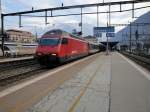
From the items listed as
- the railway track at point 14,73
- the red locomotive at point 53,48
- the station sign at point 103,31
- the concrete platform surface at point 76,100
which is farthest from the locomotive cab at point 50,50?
the station sign at point 103,31

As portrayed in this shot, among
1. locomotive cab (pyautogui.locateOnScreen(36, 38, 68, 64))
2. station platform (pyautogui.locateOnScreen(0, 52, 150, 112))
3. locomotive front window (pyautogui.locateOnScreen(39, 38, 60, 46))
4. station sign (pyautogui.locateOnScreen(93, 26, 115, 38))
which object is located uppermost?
station sign (pyautogui.locateOnScreen(93, 26, 115, 38))

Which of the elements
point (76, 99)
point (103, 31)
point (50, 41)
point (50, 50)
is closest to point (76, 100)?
point (76, 99)

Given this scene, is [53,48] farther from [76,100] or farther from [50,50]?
[76,100]

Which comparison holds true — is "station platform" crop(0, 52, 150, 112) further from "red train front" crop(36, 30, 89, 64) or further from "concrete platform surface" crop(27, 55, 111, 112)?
"red train front" crop(36, 30, 89, 64)

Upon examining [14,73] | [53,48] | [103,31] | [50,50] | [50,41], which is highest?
[103,31]

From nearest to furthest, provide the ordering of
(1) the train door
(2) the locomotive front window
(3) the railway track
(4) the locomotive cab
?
(3) the railway track, (4) the locomotive cab, (2) the locomotive front window, (1) the train door

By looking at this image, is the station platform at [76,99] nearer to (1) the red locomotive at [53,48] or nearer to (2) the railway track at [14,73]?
(2) the railway track at [14,73]

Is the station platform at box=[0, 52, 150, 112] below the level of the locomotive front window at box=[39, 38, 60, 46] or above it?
below

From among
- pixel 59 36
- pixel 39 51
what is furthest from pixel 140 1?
pixel 39 51

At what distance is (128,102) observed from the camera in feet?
34.2

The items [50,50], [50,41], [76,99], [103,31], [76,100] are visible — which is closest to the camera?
[76,100]

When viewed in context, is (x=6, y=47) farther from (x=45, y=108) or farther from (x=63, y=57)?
(x=45, y=108)

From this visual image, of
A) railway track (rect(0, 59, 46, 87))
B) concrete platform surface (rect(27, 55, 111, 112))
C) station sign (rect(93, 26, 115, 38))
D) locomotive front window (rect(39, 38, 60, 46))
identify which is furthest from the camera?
station sign (rect(93, 26, 115, 38))

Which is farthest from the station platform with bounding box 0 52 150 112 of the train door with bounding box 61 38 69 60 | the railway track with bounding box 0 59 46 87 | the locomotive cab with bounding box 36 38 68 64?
the train door with bounding box 61 38 69 60
